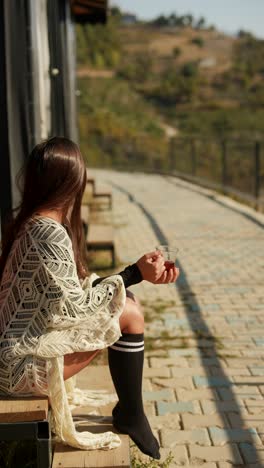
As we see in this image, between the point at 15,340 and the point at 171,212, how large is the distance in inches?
352

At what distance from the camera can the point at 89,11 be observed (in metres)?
11.7

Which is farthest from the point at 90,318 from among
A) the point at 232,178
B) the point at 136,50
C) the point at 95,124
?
A: the point at 136,50

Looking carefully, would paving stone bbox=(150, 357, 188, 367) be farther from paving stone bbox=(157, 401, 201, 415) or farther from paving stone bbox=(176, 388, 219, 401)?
paving stone bbox=(157, 401, 201, 415)

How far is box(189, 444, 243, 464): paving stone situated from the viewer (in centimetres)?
320

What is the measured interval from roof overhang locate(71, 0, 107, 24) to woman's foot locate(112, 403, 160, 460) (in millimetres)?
8900

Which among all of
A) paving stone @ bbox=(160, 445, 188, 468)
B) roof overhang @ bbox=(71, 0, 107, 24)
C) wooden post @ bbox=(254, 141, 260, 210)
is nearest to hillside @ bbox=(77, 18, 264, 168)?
roof overhang @ bbox=(71, 0, 107, 24)

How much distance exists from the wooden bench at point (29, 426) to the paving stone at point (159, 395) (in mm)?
1397

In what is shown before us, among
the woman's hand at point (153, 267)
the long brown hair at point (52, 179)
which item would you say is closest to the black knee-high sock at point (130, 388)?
the woman's hand at point (153, 267)

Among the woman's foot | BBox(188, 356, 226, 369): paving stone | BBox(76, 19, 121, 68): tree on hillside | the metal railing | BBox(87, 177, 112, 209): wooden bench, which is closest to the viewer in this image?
the woman's foot

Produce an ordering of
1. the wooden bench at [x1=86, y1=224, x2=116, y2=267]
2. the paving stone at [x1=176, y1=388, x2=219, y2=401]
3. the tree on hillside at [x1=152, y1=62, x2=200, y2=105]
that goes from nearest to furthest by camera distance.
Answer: the paving stone at [x1=176, y1=388, x2=219, y2=401], the wooden bench at [x1=86, y1=224, x2=116, y2=267], the tree on hillside at [x1=152, y1=62, x2=200, y2=105]

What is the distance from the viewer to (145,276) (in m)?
2.87

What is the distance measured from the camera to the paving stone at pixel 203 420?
3.54 m

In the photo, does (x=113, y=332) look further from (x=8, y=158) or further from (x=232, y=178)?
(x=232, y=178)

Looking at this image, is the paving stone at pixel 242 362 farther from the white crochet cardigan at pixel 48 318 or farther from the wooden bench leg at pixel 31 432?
the wooden bench leg at pixel 31 432
